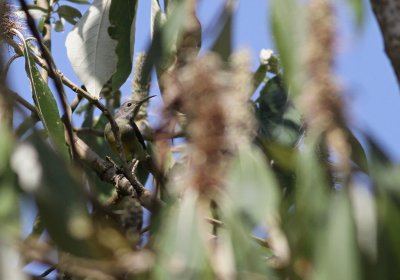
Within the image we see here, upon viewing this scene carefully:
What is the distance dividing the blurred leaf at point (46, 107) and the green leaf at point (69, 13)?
1.61 metres

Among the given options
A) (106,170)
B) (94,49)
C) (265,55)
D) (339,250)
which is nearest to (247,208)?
(339,250)

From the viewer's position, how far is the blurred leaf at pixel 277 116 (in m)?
3.39

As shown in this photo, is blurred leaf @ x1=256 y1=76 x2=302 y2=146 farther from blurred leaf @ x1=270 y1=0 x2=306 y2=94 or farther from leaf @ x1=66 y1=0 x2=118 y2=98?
blurred leaf @ x1=270 y1=0 x2=306 y2=94

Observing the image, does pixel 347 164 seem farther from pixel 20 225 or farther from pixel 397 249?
pixel 20 225

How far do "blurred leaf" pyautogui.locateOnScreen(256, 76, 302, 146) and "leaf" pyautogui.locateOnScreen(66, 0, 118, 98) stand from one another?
1.98ft

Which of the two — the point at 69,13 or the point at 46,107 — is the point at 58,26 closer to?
the point at 69,13

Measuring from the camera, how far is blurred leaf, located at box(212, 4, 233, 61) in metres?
1.76

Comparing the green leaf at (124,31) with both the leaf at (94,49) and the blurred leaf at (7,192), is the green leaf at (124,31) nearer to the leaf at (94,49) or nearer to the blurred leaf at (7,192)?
the leaf at (94,49)

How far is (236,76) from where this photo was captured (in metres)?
1.66

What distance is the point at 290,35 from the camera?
5.45 ft

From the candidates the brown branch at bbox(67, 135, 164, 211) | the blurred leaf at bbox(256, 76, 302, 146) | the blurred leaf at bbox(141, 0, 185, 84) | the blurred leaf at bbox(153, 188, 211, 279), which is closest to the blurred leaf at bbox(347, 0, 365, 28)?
the blurred leaf at bbox(141, 0, 185, 84)

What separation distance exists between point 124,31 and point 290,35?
4.86ft

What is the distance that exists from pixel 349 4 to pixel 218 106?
1.13 feet

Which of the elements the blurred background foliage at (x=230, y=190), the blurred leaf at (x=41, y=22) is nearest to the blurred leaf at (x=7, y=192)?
the blurred background foliage at (x=230, y=190)
